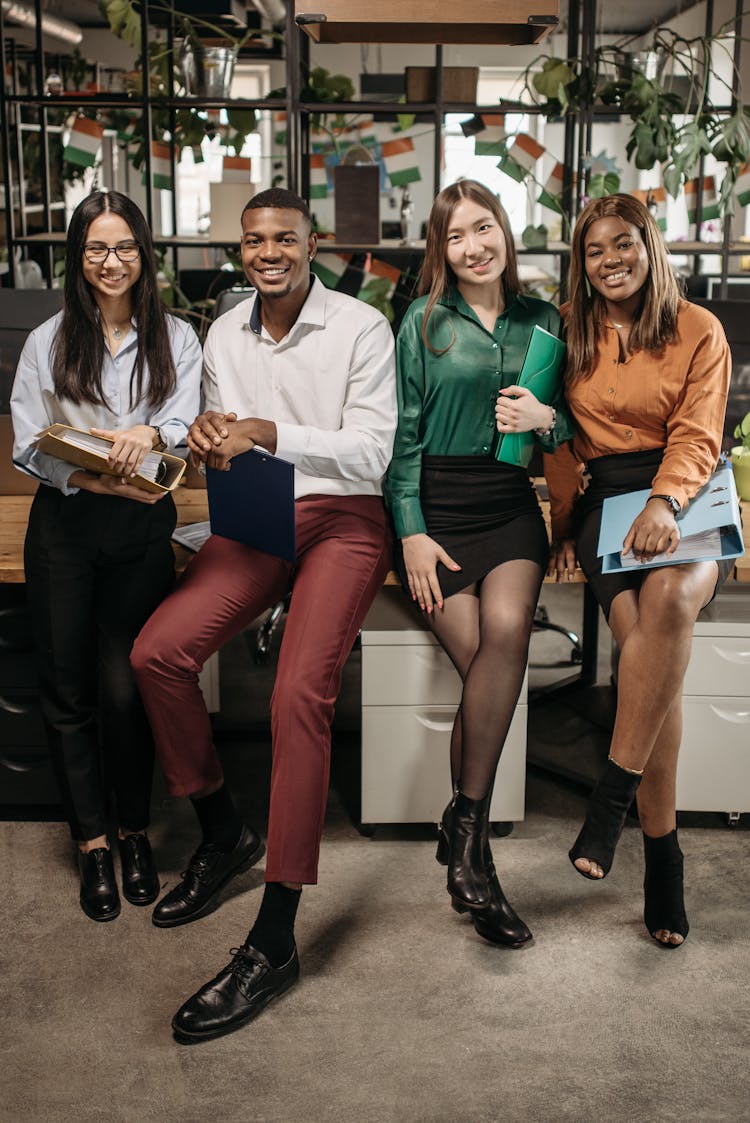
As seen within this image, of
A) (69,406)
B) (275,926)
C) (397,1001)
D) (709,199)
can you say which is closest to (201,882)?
(275,926)

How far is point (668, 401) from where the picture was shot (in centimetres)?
239

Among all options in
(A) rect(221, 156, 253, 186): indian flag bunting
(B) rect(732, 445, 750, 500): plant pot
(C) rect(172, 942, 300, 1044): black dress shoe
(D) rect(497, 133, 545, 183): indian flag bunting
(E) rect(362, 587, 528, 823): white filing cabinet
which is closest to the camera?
(C) rect(172, 942, 300, 1044): black dress shoe

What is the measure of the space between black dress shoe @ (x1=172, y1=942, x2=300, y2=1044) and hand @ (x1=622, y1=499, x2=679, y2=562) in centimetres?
103

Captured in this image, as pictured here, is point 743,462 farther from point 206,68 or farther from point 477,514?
point 206,68

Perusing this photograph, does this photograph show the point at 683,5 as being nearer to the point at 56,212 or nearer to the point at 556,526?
the point at 56,212

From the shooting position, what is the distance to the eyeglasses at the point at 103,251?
2.33m

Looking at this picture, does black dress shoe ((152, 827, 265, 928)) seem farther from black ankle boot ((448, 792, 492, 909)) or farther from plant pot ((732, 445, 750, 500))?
plant pot ((732, 445, 750, 500))

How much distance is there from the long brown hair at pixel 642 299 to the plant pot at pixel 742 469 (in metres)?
0.63

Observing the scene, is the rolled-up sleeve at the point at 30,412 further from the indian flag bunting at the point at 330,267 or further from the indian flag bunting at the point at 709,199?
the indian flag bunting at the point at 709,199

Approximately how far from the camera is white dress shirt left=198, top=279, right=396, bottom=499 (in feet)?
7.97

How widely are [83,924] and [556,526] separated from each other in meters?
1.32

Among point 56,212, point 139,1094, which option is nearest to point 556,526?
point 139,1094

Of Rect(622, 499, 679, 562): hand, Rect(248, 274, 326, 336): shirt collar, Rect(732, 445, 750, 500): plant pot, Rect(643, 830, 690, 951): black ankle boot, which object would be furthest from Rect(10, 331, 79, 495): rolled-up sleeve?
Rect(732, 445, 750, 500): plant pot

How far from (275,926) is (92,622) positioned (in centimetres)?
72
